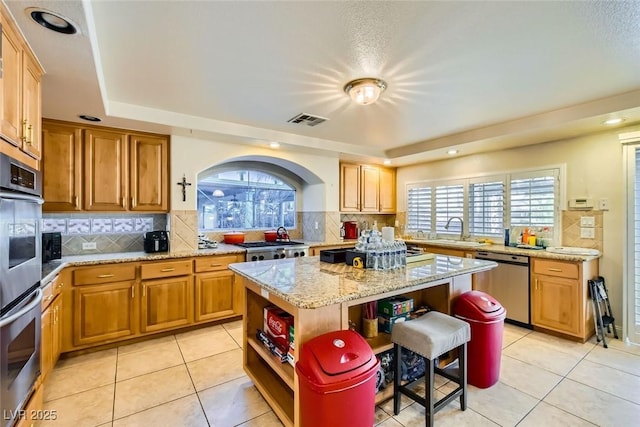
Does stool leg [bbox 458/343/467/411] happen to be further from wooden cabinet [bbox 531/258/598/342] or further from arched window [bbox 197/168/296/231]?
arched window [bbox 197/168/296/231]

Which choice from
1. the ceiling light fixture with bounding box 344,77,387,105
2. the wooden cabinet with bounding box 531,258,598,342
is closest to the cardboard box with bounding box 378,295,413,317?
the ceiling light fixture with bounding box 344,77,387,105

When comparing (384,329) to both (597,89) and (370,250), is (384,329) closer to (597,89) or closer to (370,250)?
(370,250)

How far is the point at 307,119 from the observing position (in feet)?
11.1

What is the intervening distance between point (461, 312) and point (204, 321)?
9.15 feet

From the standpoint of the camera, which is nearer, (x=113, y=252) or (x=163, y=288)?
(x=163, y=288)

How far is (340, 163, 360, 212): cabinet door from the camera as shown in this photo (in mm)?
5078

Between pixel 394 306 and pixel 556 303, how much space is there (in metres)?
2.28

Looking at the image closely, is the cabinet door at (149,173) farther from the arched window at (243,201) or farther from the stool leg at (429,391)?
the stool leg at (429,391)

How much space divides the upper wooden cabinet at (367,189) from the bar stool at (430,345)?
124 inches

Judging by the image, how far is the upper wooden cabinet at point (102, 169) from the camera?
297 centimetres

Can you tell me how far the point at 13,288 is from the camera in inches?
57.7

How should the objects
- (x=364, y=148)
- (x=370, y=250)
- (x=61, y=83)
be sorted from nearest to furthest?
(x=61, y=83) < (x=370, y=250) < (x=364, y=148)

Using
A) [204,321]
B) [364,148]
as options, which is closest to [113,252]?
[204,321]

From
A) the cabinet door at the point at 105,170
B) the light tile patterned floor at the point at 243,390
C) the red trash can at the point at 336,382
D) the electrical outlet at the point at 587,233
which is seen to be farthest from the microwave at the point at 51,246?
the electrical outlet at the point at 587,233
